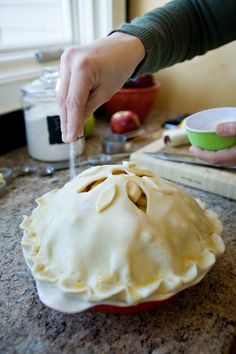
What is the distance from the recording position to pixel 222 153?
0.63 metres

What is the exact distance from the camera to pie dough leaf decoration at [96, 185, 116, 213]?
45cm

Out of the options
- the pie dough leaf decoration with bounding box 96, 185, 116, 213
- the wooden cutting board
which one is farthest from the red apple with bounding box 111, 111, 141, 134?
the pie dough leaf decoration with bounding box 96, 185, 116, 213

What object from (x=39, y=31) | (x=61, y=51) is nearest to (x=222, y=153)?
(x=61, y=51)

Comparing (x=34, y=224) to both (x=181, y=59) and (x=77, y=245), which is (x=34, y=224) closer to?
(x=77, y=245)

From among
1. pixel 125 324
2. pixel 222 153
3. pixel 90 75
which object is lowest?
pixel 125 324

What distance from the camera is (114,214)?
442mm

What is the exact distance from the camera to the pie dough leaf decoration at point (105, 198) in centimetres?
45

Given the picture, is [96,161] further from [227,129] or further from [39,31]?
[39,31]

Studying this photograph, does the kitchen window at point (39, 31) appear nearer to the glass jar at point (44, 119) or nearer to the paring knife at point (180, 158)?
the glass jar at point (44, 119)

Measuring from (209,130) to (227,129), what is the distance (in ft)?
0.20

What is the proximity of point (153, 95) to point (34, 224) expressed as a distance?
2.40 feet

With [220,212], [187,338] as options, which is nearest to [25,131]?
[220,212]

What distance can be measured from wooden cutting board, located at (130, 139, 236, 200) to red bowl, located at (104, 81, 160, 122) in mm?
293

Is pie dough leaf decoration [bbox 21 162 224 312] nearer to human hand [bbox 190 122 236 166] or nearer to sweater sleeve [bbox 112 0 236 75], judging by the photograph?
human hand [bbox 190 122 236 166]
